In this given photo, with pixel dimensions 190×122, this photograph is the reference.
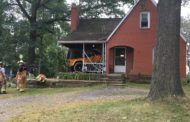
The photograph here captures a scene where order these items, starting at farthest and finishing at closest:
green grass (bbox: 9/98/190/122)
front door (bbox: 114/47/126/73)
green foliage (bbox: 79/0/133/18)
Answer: green foliage (bbox: 79/0/133/18)
front door (bbox: 114/47/126/73)
green grass (bbox: 9/98/190/122)

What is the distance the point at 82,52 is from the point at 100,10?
8746 millimetres

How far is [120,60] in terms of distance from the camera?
16609 mm

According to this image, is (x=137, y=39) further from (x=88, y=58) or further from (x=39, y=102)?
(x=39, y=102)

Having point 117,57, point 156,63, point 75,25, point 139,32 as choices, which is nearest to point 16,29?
point 75,25

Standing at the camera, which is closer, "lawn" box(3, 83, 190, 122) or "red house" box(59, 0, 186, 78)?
"lawn" box(3, 83, 190, 122)

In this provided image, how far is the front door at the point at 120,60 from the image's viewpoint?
648 inches

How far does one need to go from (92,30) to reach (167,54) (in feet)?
40.2

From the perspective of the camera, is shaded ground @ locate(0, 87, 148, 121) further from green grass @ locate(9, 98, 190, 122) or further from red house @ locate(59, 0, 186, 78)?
red house @ locate(59, 0, 186, 78)

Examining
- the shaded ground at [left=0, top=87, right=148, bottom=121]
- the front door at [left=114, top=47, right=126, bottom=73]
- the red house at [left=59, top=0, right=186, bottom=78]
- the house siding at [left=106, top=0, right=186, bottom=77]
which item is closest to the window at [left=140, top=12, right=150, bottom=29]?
the red house at [left=59, top=0, right=186, bottom=78]

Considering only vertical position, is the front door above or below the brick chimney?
below

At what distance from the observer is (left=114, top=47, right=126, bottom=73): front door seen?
648 inches

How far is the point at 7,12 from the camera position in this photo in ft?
72.6

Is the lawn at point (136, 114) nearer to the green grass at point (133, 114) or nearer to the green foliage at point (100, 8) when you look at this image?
the green grass at point (133, 114)

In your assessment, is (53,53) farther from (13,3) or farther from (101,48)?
(13,3)
